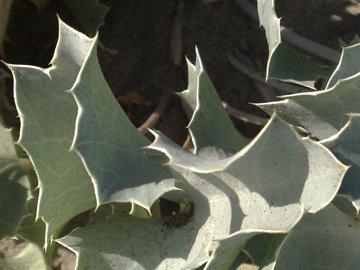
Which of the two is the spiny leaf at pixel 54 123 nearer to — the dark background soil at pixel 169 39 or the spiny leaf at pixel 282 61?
the spiny leaf at pixel 282 61

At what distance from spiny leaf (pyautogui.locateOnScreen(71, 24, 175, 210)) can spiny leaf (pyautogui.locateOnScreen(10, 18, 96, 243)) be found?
86 millimetres

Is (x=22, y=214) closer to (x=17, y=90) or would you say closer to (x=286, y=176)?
(x=17, y=90)

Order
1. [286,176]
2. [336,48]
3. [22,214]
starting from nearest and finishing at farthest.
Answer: [286,176] < [22,214] < [336,48]

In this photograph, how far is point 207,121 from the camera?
3.84 ft

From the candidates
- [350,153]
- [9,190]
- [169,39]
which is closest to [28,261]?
[9,190]

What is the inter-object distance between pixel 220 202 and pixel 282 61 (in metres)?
0.33

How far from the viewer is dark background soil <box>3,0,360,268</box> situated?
5.63 ft

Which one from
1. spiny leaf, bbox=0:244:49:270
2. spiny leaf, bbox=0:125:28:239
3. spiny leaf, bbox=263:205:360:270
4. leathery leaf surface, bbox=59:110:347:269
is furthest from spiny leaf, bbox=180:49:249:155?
spiny leaf, bbox=0:244:49:270

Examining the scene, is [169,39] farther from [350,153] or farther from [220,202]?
[350,153]

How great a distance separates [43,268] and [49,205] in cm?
40

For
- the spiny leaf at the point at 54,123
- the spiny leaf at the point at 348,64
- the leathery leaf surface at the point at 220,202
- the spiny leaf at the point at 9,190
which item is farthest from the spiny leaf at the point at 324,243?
the spiny leaf at the point at 9,190

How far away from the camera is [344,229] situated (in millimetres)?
1152

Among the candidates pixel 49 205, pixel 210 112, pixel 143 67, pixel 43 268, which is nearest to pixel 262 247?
pixel 210 112

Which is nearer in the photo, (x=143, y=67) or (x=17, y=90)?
(x=17, y=90)
